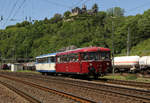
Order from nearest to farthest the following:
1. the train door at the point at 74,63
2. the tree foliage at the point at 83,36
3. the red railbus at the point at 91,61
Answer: the red railbus at the point at 91,61, the train door at the point at 74,63, the tree foliage at the point at 83,36

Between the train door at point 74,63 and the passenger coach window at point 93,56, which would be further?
the train door at point 74,63

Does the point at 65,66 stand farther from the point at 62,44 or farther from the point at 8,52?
the point at 8,52

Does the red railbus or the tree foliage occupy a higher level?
the tree foliage

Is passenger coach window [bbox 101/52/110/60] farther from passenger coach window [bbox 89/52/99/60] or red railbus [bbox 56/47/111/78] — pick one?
passenger coach window [bbox 89/52/99/60]

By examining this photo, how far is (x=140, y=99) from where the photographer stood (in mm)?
9641

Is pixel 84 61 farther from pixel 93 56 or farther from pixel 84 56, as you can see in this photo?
pixel 93 56

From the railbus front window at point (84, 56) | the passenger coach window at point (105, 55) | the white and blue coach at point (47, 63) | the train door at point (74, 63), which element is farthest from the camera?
the white and blue coach at point (47, 63)

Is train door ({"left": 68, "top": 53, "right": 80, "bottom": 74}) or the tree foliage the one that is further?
the tree foliage

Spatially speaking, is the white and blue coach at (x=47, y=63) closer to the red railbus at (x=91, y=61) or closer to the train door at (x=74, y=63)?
the train door at (x=74, y=63)

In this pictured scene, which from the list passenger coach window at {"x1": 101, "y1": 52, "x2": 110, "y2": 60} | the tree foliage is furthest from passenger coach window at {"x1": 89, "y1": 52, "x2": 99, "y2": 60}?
the tree foliage

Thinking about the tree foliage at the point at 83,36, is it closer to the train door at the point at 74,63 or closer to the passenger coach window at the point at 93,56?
the train door at the point at 74,63

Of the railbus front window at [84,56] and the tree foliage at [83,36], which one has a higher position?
the tree foliage at [83,36]

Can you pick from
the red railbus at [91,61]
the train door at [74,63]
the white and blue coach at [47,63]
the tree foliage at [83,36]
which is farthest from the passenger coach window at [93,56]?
the tree foliage at [83,36]

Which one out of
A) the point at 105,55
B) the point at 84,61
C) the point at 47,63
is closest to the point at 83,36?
the point at 47,63
